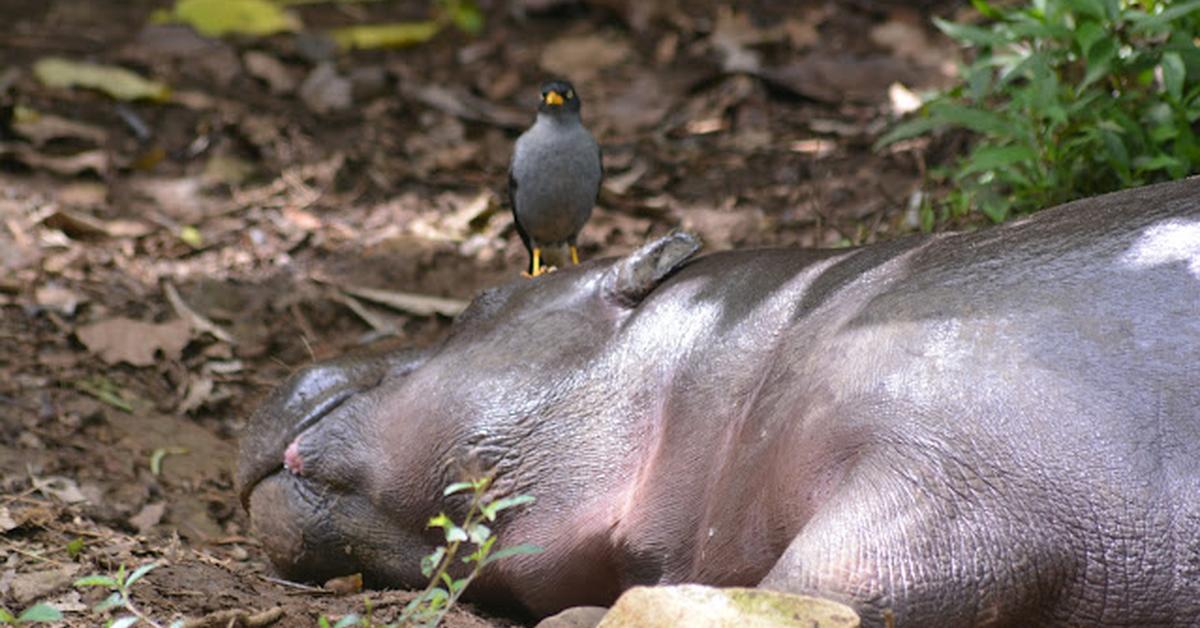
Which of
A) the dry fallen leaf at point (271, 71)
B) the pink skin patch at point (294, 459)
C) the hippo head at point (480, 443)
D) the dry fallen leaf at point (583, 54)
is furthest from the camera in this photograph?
the dry fallen leaf at point (583, 54)

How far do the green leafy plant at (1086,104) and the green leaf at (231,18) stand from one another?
4.52 meters

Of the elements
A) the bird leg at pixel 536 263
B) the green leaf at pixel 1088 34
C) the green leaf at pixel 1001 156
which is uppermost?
the green leaf at pixel 1088 34

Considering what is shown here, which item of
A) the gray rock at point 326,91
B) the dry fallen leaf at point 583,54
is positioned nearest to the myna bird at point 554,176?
the gray rock at point 326,91

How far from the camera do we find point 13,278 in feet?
17.2

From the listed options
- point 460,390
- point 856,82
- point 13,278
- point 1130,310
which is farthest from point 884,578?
point 856,82

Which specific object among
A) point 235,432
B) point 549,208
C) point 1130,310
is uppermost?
point 1130,310

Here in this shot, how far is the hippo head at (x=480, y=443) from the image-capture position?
3.20 metres

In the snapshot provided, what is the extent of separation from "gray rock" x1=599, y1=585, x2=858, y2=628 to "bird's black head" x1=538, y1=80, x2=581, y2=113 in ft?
8.49

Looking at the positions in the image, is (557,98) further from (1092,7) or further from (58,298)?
(58,298)

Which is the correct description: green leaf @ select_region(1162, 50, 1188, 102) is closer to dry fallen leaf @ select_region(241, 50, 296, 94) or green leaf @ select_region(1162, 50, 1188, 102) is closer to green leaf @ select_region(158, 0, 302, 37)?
dry fallen leaf @ select_region(241, 50, 296, 94)

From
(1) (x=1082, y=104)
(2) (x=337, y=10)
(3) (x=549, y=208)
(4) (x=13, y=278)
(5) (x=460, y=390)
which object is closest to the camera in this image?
(5) (x=460, y=390)

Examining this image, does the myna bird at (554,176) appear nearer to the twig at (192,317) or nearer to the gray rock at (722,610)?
the twig at (192,317)

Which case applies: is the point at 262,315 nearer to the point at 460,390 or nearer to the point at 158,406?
the point at 158,406

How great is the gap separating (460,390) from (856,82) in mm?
3989
